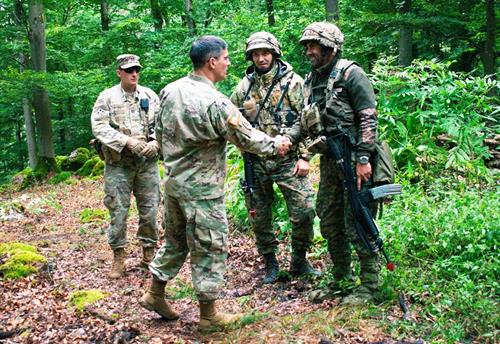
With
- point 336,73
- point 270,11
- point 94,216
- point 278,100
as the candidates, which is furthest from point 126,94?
point 270,11

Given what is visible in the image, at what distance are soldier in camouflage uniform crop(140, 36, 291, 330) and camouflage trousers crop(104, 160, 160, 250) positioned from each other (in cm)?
201

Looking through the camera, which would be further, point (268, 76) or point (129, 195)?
point (129, 195)

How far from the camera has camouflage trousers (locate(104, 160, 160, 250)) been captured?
6.04 metres

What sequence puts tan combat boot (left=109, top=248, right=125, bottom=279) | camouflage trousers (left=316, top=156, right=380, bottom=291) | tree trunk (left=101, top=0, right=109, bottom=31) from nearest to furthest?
camouflage trousers (left=316, top=156, right=380, bottom=291), tan combat boot (left=109, top=248, right=125, bottom=279), tree trunk (left=101, top=0, right=109, bottom=31)

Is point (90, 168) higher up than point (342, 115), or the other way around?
point (342, 115)

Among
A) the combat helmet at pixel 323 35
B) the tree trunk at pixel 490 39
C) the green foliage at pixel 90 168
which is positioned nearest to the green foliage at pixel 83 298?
the combat helmet at pixel 323 35

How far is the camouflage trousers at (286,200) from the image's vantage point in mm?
5355

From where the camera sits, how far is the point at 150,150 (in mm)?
5922

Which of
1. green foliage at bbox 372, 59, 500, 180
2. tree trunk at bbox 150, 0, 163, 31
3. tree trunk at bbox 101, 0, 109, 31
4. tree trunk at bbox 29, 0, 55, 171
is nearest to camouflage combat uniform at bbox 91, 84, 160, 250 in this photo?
green foliage at bbox 372, 59, 500, 180

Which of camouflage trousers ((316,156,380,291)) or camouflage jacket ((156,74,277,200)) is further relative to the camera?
camouflage trousers ((316,156,380,291))

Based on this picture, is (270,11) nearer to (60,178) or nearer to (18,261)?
(60,178)

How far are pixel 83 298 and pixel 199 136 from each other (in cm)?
231

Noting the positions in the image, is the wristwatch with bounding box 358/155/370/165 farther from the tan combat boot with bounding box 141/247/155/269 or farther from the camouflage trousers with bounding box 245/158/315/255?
the tan combat boot with bounding box 141/247/155/269

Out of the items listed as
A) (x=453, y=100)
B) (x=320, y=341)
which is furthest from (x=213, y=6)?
(x=320, y=341)
